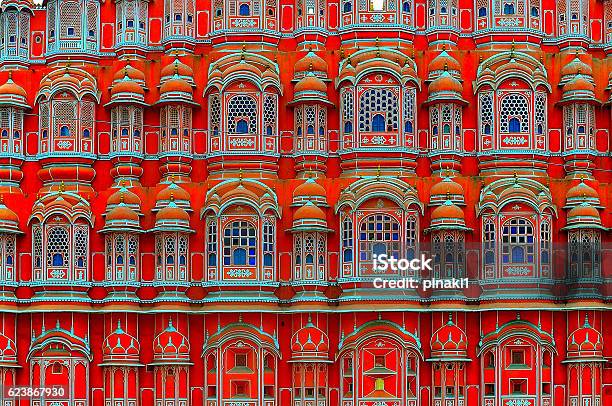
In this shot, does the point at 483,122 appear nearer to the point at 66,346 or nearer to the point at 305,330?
the point at 305,330

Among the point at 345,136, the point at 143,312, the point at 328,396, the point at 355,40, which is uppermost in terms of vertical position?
the point at 355,40

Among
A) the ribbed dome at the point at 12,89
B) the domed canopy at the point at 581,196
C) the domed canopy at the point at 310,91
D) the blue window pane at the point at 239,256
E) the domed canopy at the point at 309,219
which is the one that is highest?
the ribbed dome at the point at 12,89

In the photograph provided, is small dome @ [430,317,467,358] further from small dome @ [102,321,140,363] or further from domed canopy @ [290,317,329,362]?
small dome @ [102,321,140,363]

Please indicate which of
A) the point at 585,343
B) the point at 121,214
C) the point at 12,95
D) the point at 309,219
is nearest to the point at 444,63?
the point at 309,219

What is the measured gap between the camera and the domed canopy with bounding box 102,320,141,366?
40.5 metres

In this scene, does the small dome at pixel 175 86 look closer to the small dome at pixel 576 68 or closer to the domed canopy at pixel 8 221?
the domed canopy at pixel 8 221

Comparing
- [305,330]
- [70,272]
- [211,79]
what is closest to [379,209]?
[305,330]

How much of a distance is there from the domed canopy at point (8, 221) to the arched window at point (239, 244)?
22.8ft

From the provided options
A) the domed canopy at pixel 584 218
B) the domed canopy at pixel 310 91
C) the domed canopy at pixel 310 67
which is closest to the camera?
the domed canopy at pixel 584 218

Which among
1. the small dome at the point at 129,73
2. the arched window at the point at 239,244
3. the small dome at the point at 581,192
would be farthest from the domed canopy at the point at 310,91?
the small dome at the point at 581,192

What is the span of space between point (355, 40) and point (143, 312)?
11.6m

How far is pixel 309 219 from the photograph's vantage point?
4034 cm

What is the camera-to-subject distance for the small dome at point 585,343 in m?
40.1

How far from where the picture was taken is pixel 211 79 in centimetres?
4194
